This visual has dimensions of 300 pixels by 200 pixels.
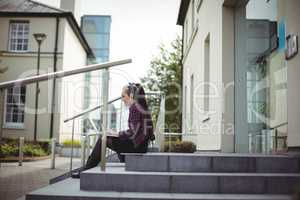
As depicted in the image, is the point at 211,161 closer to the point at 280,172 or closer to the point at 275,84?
the point at 280,172

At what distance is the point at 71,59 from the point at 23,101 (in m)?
4.00

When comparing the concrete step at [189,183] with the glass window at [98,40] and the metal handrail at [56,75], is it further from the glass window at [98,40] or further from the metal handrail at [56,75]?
the glass window at [98,40]

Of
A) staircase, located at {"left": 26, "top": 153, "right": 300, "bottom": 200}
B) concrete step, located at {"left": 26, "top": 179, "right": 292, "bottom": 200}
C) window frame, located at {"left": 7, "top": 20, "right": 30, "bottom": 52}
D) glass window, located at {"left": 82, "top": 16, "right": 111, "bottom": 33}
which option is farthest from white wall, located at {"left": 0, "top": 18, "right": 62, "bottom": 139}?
glass window, located at {"left": 82, "top": 16, "right": 111, "bottom": 33}

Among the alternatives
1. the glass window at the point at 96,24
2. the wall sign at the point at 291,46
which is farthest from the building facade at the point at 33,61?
the glass window at the point at 96,24

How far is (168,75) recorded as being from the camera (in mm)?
23828

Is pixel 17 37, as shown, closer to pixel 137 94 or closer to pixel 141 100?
pixel 137 94

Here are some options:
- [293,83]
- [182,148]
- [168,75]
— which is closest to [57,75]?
[293,83]

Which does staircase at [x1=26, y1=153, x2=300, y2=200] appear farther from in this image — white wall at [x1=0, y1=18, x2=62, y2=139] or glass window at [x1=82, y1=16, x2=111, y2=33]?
glass window at [x1=82, y1=16, x2=111, y2=33]

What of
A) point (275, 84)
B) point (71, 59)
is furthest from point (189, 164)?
point (71, 59)

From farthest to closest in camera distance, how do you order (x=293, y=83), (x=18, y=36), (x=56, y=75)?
(x=18, y=36) → (x=293, y=83) → (x=56, y=75)

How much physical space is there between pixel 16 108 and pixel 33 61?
2.68m

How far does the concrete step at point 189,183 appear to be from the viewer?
14.3 ft

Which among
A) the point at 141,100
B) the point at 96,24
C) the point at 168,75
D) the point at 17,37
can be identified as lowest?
the point at 141,100

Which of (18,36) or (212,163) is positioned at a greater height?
(18,36)
